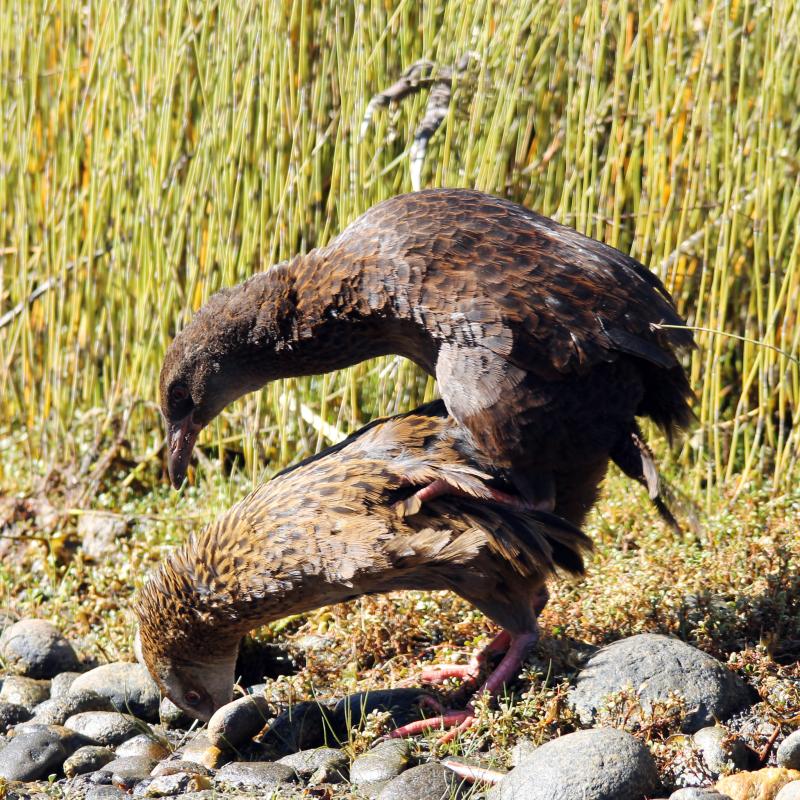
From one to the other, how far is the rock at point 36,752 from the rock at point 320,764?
0.70 metres

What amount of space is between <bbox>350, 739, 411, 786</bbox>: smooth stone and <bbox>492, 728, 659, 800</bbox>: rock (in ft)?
1.27

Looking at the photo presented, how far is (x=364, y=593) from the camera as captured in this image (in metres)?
3.52

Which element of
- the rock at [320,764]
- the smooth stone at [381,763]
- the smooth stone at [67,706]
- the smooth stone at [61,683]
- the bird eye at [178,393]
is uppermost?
the bird eye at [178,393]

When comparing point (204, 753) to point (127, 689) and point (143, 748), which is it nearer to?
point (143, 748)

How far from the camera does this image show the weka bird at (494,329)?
3.40m

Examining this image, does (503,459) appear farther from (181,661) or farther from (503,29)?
(503,29)

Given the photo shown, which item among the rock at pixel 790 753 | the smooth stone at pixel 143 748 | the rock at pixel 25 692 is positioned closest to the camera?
the rock at pixel 790 753

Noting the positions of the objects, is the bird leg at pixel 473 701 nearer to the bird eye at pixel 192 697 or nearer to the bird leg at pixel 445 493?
the bird leg at pixel 445 493

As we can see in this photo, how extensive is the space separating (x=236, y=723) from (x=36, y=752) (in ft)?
1.97

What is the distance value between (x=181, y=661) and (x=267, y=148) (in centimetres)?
236

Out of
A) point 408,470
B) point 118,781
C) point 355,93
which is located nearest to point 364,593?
point 408,470

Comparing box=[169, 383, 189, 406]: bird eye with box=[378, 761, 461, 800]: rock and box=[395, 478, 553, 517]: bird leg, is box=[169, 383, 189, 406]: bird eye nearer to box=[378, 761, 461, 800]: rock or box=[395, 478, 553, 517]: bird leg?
box=[395, 478, 553, 517]: bird leg

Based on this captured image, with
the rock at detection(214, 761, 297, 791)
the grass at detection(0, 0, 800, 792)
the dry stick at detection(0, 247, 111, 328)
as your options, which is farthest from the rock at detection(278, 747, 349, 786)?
the dry stick at detection(0, 247, 111, 328)

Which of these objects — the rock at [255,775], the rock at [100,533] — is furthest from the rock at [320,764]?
the rock at [100,533]
